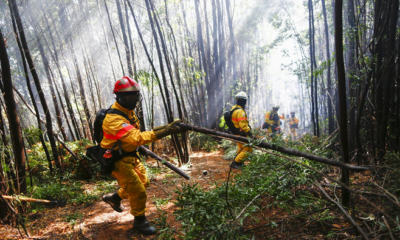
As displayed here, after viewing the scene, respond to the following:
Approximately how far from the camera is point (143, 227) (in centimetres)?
254

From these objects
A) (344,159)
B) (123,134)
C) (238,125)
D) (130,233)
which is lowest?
(130,233)

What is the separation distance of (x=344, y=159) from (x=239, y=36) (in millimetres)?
13080

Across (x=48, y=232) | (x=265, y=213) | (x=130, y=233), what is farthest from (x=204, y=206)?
(x=48, y=232)

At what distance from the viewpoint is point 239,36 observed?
13211 mm

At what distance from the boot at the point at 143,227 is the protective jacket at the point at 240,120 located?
3.13 meters

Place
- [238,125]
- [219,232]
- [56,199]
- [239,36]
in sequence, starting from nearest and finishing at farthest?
[219,232] → [56,199] → [238,125] → [239,36]

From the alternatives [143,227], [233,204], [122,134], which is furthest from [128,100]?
[233,204]

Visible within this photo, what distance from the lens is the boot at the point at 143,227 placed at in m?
2.48

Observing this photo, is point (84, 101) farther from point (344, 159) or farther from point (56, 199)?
point (344, 159)

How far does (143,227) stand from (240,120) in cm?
329

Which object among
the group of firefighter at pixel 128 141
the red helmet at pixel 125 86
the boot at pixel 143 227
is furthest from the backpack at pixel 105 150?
the boot at pixel 143 227

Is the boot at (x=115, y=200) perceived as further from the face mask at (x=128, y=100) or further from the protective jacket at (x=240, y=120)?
the protective jacket at (x=240, y=120)

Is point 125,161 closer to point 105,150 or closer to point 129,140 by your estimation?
point 105,150

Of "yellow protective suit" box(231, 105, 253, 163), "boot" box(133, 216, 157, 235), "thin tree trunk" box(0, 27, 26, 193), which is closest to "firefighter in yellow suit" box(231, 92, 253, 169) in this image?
"yellow protective suit" box(231, 105, 253, 163)
